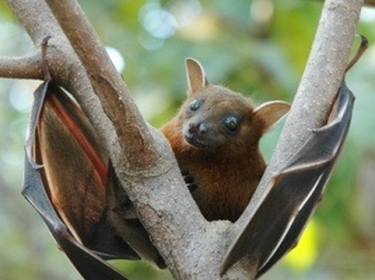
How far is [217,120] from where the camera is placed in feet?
14.0

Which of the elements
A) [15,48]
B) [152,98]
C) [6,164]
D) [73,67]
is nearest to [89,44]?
[73,67]

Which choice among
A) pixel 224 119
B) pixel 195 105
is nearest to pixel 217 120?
pixel 224 119

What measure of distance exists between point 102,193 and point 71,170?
173 mm

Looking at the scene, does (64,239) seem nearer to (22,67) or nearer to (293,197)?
(22,67)

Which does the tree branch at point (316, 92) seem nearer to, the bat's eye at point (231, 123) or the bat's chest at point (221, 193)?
the bat's chest at point (221, 193)

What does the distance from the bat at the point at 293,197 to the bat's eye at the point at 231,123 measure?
90 cm

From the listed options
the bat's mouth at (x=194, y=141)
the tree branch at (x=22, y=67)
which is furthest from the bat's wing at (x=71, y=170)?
the bat's mouth at (x=194, y=141)

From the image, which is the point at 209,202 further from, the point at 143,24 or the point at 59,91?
the point at 143,24

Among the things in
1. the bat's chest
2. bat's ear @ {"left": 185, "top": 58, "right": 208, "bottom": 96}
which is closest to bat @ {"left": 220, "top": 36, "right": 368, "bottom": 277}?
the bat's chest

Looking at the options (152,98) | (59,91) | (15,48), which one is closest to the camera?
(59,91)

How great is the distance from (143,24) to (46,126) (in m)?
3.16

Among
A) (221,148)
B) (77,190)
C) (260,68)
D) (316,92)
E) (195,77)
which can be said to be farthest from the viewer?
(260,68)

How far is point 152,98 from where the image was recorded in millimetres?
6207

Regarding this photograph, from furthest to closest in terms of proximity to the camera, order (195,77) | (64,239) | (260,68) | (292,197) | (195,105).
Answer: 1. (260,68)
2. (195,77)
3. (195,105)
4. (64,239)
5. (292,197)
